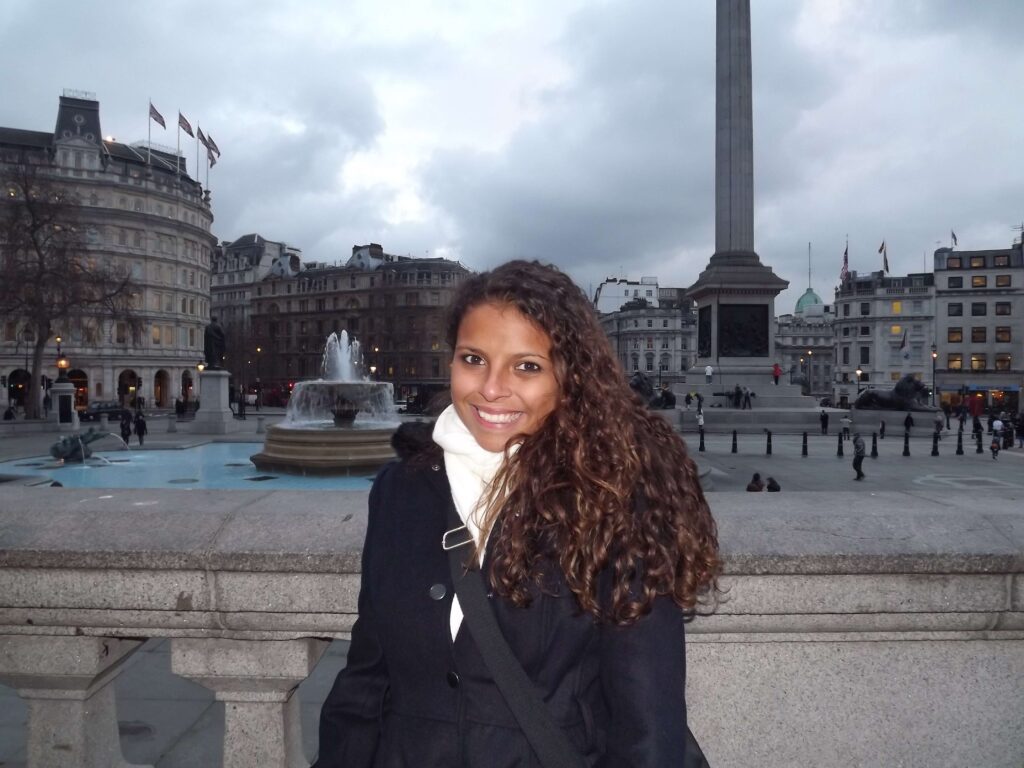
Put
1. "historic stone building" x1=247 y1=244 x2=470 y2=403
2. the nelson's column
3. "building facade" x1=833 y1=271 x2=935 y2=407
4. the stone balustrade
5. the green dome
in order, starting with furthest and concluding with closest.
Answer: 1. the green dome
2. "building facade" x1=833 y1=271 x2=935 y2=407
3. "historic stone building" x1=247 y1=244 x2=470 y2=403
4. the nelson's column
5. the stone balustrade

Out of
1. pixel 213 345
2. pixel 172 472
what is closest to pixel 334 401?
pixel 172 472

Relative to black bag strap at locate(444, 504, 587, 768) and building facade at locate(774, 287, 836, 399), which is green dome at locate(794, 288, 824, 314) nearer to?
building facade at locate(774, 287, 836, 399)

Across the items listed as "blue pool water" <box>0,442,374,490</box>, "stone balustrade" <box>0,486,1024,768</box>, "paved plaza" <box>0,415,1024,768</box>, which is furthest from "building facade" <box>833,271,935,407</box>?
"stone balustrade" <box>0,486,1024,768</box>

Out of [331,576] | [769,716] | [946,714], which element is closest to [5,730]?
[331,576]

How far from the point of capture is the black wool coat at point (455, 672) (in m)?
1.67

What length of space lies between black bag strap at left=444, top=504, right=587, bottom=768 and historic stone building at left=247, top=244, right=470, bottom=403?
7992 centimetres

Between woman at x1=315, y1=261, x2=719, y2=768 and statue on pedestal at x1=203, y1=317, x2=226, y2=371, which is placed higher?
statue on pedestal at x1=203, y1=317, x2=226, y2=371

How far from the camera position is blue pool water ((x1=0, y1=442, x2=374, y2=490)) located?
50.2 ft

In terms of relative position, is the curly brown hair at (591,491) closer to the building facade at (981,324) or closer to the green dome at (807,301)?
the building facade at (981,324)

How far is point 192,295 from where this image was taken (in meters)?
76.4

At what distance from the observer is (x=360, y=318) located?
308 feet

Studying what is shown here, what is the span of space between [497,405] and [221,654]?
1.51 m

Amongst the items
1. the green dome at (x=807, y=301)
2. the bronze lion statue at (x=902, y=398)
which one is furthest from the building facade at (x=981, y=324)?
the green dome at (x=807, y=301)

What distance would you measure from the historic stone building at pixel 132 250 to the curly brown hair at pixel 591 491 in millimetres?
68573
